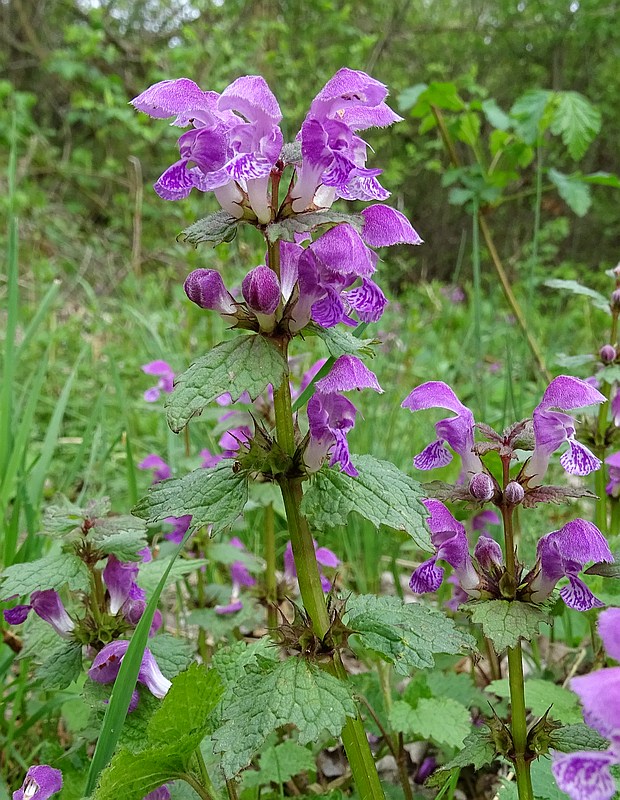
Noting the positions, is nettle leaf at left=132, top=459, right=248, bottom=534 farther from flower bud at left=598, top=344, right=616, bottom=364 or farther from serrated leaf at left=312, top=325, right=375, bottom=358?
flower bud at left=598, top=344, right=616, bottom=364

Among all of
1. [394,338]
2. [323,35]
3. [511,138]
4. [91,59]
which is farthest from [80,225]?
[511,138]

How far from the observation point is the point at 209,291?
92 cm

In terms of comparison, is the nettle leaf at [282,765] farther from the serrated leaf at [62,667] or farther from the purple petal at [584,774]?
the purple petal at [584,774]

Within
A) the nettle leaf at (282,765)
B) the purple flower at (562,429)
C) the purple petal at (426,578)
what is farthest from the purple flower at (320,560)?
the purple flower at (562,429)

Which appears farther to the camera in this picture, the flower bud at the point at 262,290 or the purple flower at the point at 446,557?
the purple flower at the point at 446,557

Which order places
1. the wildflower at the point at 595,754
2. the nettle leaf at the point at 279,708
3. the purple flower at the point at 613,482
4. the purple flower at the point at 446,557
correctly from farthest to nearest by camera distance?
the purple flower at the point at 613,482
the purple flower at the point at 446,557
the nettle leaf at the point at 279,708
the wildflower at the point at 595,754

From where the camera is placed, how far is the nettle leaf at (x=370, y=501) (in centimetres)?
84

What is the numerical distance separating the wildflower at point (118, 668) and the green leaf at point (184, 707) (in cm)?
15

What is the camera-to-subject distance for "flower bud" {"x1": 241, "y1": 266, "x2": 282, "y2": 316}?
0.85 metres

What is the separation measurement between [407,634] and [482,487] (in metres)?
0.21

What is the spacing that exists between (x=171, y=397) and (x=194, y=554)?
1055mm

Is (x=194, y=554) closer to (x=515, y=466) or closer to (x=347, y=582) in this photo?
(x=347, y=582)

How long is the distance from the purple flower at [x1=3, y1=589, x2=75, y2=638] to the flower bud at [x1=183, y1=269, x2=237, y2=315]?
0.50 m

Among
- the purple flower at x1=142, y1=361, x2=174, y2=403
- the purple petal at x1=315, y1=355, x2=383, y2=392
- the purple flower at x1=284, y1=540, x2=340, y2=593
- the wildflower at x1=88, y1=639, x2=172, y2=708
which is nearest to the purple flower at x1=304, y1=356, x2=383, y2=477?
the purple petal at x1=315, y1=355, x2=383, y2=392
